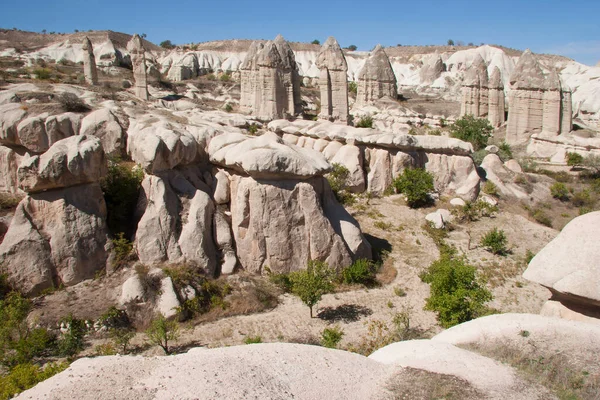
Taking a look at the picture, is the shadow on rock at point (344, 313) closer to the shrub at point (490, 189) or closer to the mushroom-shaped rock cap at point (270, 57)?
the shrub at point (490, 189)

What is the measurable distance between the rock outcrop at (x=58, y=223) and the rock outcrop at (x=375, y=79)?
87.6ft

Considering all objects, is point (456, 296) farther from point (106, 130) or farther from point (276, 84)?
point (276, 84)

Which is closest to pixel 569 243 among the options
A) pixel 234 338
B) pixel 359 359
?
pixel 359 359

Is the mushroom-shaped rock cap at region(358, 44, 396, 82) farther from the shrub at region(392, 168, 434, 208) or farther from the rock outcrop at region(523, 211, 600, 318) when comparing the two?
the rock outcrop at region(523, 211, 600, 318)

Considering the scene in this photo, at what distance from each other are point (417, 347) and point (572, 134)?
82.5 feet

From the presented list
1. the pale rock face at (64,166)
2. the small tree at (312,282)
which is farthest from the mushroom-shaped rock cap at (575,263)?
the pale rock face at (64,166)

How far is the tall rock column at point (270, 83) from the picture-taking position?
2348 centimetres

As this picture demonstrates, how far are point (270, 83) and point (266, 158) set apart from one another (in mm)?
14295

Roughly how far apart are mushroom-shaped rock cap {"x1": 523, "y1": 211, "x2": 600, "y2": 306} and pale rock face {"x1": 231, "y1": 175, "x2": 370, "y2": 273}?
527cm

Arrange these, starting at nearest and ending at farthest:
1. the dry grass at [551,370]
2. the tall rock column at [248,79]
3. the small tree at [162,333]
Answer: the dry grass at [551,370], the small tree at [162,333], the tall rock column at [248,79]

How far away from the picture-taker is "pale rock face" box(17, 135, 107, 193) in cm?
889

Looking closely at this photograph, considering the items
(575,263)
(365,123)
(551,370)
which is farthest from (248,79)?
(551,370)

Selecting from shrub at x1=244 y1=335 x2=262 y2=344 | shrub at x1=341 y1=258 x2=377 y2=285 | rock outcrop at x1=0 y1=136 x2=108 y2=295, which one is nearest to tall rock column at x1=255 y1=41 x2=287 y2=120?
shrub at x1=341 y1=258 x2=377 y2=285

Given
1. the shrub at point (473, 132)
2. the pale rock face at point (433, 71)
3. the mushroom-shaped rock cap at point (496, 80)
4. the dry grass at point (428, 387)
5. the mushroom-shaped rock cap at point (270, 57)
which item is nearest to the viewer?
the dry grass at point (428, 387)
